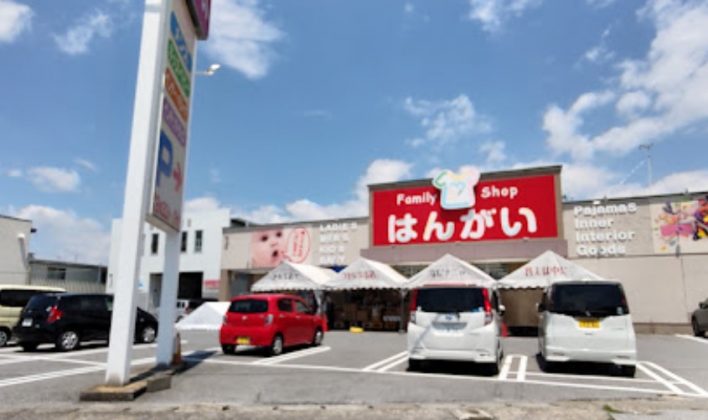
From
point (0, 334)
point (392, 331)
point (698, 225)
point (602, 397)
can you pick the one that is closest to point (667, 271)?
point (698, 225)

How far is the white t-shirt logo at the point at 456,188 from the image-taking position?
23375 mm

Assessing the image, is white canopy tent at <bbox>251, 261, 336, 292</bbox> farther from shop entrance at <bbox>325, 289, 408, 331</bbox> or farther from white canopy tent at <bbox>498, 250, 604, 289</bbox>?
white canopy tent at <bbox>498, 250, 604, 289</bbox>

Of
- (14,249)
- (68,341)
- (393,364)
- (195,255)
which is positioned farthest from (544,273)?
(14,249)

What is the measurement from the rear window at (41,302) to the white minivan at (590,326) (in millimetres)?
12345

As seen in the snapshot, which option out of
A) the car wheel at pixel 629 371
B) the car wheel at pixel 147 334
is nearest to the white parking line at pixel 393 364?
the car wheel at pixel 629 371

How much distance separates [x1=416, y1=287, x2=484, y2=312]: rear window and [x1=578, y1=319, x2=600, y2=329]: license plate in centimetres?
189

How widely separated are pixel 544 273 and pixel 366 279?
7095 mm

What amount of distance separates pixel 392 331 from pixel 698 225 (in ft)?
43.1

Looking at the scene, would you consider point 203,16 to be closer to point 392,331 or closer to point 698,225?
point 392,331

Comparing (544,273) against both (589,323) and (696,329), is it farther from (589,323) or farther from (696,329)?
(589,323)

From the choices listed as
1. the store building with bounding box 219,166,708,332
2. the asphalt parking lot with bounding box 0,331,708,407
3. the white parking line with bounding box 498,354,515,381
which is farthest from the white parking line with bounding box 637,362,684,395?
the store building with bounding box 219,166,708,332

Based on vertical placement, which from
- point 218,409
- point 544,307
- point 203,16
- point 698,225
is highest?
point 203,16

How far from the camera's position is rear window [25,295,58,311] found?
1334 cm

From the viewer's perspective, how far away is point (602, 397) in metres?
7.44
